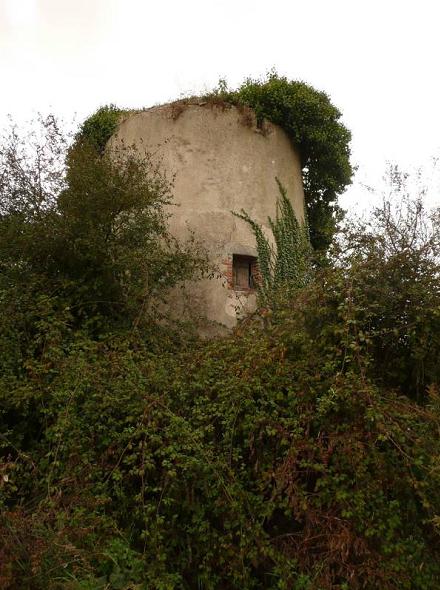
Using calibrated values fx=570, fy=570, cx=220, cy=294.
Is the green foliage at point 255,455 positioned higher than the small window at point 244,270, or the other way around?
the small window at point 244,270

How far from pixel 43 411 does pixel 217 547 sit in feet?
6.83

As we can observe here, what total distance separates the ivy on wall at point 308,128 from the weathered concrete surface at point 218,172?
0.97 feet

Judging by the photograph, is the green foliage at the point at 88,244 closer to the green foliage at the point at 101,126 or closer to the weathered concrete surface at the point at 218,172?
the weathered concrete surface at the point at 218,172

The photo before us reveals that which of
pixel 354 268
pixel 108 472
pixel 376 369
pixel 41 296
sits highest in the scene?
pixel 354 268

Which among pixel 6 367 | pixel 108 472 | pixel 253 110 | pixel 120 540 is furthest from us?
pixel 253 110

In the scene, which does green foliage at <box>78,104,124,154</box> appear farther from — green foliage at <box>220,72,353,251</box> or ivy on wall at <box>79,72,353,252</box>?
green foliage at <box>220,72,353,251</box>

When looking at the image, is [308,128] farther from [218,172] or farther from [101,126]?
[101,126]

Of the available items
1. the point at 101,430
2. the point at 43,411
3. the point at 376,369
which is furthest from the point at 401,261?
the point at 43,411

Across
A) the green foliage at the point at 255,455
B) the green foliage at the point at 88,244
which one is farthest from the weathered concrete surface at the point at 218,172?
the green foliage at the point at 255,455

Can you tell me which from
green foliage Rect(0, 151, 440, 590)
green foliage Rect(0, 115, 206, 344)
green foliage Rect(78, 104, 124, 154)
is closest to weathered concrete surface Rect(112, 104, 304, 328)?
green foliage Rect(78, 104, 124, 154)

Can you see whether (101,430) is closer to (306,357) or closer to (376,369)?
(306,357)

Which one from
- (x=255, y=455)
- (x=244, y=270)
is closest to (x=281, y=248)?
(x=244, y=270)

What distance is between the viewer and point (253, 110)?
1074 cm

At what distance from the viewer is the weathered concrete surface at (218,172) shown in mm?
9609
